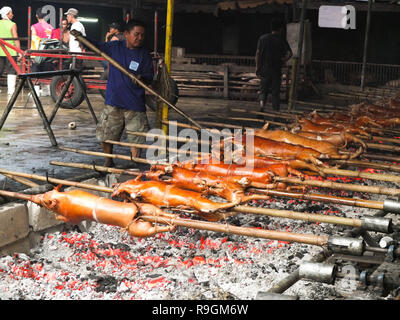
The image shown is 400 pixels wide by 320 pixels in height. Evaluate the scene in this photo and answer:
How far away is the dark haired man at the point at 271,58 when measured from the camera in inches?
488

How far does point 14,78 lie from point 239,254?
492 inches

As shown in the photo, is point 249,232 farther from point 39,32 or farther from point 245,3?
point 245,3

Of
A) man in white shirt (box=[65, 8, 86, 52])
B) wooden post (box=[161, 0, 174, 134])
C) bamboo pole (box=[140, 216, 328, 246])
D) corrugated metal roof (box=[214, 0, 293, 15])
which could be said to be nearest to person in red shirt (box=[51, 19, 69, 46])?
man in white shirt (box=[65, 8, 86, 52])

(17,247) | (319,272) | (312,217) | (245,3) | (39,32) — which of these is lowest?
(17,247)

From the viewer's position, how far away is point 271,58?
487 inches

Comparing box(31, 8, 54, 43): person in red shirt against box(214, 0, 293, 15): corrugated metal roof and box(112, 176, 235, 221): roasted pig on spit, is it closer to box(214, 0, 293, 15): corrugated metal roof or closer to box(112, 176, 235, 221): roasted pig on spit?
box(214, 0, 293, 15): corrugated metal roof

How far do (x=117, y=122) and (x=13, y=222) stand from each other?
2.64 meters

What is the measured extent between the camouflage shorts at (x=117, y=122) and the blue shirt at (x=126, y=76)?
0.09m

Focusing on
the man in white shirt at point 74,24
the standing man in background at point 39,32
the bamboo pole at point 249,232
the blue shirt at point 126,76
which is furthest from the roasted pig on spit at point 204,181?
the standing man in background at point 39,32

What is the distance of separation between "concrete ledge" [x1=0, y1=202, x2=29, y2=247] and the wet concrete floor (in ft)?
1.94

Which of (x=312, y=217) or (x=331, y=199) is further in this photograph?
(x=331, y=199)

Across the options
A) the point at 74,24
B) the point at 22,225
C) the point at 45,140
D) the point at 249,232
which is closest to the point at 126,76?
the point at 45,140

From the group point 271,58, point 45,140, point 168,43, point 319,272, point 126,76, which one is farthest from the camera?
point 271,58

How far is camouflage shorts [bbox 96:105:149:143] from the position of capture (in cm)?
674
